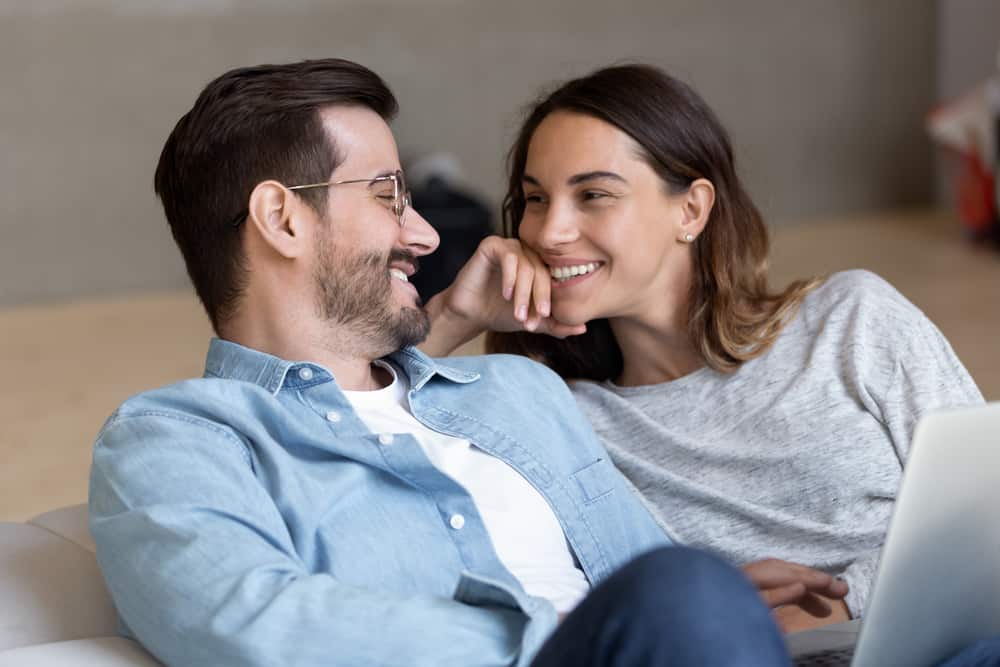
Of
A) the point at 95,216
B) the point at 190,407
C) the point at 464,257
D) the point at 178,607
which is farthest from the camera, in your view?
the point at 95,216

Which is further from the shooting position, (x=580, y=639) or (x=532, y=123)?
(x=532, y=123)

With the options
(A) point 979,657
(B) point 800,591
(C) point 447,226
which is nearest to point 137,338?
(C) point 447,226

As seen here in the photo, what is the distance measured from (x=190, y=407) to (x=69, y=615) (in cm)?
35

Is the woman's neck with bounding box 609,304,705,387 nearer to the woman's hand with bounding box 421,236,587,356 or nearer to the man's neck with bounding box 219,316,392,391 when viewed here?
the woman's hand with bounding box 421,236,587,356

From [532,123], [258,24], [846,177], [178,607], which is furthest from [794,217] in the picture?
[178,607]

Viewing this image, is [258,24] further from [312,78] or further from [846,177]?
[312,78]

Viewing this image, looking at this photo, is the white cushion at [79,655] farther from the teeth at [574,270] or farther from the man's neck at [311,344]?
the teeth at [574,270]

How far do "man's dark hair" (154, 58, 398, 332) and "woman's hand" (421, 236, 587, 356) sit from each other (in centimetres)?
48

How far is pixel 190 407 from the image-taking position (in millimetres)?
1604

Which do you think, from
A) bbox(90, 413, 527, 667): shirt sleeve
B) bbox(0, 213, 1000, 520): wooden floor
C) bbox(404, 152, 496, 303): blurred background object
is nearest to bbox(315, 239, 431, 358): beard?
bbox(90, 413, 527, 667): shirt sleeve

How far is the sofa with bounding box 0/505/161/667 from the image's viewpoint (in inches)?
60.3

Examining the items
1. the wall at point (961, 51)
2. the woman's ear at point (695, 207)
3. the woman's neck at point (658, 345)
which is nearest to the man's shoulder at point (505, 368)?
the woman's neck at point (658, 345)

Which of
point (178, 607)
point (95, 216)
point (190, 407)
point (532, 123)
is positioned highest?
point (532, 123)

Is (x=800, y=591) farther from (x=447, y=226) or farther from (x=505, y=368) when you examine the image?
(x=447, y=226)
